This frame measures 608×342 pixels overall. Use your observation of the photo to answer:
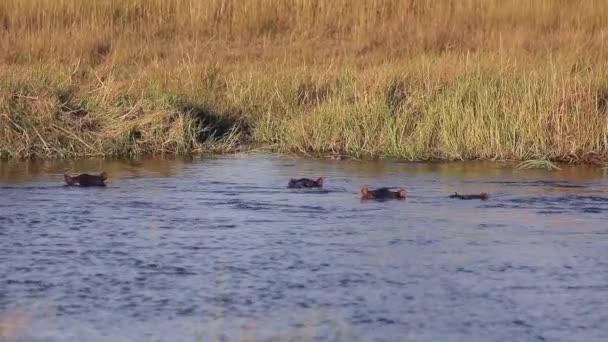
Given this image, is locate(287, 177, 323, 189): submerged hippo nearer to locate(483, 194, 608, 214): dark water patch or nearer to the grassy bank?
locate(483, 194, 608, 214): dark water patch

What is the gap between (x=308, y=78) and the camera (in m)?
14.6

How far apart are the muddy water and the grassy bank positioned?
93cm

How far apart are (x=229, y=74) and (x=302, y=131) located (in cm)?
239

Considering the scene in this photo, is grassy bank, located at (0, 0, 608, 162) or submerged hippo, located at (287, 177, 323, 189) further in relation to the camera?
grassy bank, located at (0, 0, 608, 162)

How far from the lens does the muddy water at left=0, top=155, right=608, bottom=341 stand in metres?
6.52

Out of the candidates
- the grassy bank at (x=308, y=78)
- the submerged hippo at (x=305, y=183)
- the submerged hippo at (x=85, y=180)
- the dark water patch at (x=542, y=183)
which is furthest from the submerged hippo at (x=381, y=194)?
the grassy bank at (x=308, y=78)

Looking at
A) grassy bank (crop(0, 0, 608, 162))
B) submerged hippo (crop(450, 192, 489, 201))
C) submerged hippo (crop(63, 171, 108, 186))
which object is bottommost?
submerged hippo (crop(450, 192, 489, 201))

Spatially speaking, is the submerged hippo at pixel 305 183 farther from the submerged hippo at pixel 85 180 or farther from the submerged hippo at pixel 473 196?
the submerged hippo at pixel 85 180

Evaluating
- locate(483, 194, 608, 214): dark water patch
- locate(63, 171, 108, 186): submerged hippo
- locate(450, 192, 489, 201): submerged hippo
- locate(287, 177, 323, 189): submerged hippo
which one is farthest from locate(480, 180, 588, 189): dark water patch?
locate(63, 171, 108, 186): submerged hippo

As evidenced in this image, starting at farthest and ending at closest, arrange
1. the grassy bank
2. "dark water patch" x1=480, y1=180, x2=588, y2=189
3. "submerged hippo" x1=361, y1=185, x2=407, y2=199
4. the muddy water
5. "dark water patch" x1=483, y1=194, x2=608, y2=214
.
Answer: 1. the grassy bank
2. "dark water patch" x1=480, y1=180, x2=588, y2=189
3. "submerged hippo" x1=361, y1=185, x2=407, y2=199
4. "dark water patch" x1=483, y1=194, x2=608, y2=214
5. the muddy water

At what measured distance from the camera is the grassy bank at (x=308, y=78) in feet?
40.1

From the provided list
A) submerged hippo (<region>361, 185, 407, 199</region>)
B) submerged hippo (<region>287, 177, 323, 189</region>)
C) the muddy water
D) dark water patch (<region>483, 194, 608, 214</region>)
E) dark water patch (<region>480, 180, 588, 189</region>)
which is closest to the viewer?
the muddy water

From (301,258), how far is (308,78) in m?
6.82

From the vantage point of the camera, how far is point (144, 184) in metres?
10.8
